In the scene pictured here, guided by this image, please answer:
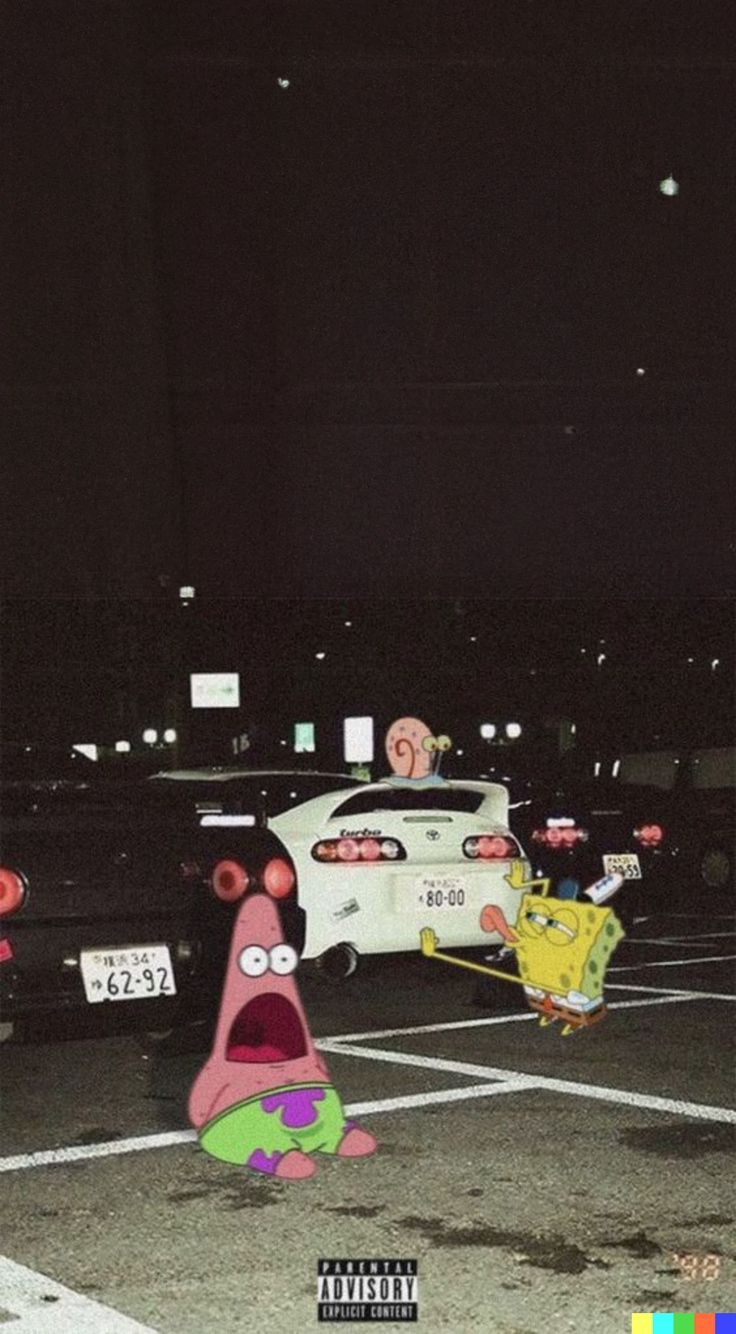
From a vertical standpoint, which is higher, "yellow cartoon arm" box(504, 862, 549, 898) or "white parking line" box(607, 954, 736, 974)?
"yellow cartoon arm" box(504, 862, 549, 898)

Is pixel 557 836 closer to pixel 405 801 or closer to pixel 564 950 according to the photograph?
pixel 405 801

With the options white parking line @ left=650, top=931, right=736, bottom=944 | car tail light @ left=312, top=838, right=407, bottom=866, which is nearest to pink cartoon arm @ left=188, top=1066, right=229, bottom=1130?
car tail light @ left=312, top=838, right=407, bottom=866

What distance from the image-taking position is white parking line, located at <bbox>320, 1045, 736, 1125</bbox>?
21.6 ft

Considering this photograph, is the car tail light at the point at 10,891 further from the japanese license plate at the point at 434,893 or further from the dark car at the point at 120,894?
the japanese license plate at the point at 434,893

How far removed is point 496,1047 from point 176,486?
27.7 feet

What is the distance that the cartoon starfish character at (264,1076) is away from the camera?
565 centimetres

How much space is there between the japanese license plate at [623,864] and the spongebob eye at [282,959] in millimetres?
7701

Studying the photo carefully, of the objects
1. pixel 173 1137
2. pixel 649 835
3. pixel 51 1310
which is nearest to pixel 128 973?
pixel 173 1137

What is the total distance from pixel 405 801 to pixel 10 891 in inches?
194

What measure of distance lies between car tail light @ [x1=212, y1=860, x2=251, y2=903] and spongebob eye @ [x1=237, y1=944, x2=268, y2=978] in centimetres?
169

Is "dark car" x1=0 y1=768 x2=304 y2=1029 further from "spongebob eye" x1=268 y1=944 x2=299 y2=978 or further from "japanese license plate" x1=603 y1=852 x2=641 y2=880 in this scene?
"japanese license plate" x1=603 y1=852 x2=641 y2=880

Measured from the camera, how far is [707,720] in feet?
186

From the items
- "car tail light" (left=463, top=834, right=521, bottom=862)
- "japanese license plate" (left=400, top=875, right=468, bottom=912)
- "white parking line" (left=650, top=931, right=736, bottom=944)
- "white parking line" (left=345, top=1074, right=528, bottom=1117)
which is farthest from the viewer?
"white parking line" (left=650, top=931, right=736, bottom=944)

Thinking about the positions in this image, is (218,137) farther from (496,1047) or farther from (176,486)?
(496,1047)
